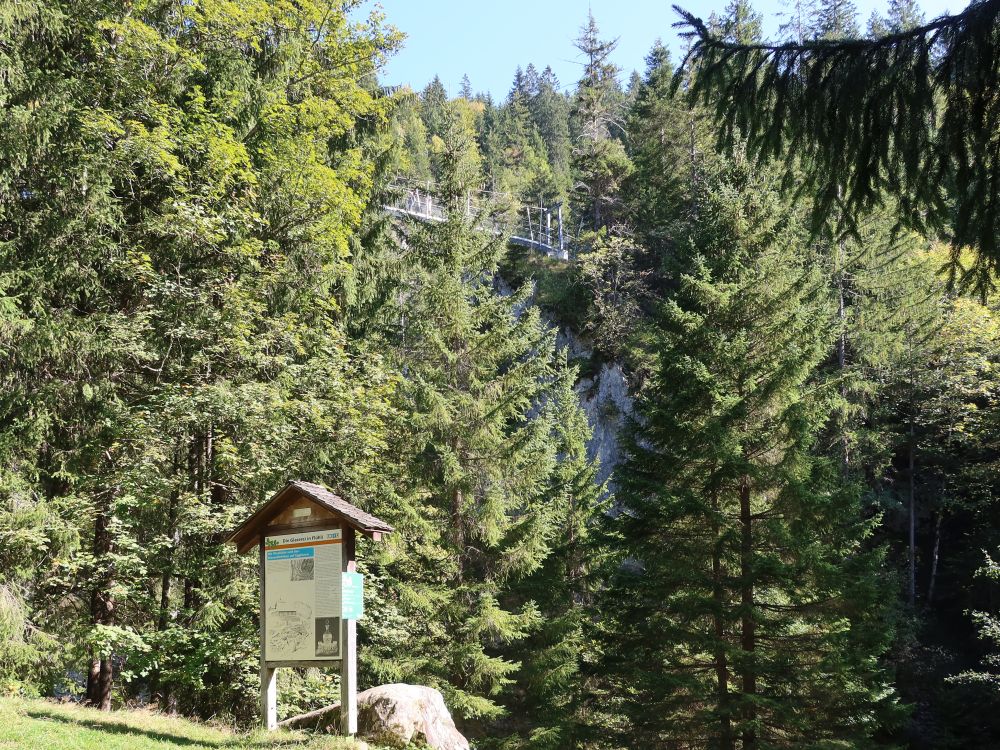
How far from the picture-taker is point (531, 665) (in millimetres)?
16016

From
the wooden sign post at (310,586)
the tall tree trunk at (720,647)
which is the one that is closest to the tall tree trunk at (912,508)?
the tall tree trunk at (720,647)

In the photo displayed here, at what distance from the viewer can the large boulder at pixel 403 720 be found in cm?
757

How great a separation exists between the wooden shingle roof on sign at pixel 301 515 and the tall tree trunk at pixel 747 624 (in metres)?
6.35

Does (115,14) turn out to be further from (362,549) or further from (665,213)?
(665,213)

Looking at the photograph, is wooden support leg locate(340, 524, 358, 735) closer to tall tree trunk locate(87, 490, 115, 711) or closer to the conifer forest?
the conifer forest

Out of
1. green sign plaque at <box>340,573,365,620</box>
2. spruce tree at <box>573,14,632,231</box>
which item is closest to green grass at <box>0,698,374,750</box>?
green sign plaque at <box>340,573,365,620</box>

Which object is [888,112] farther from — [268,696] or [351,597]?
[268,696]

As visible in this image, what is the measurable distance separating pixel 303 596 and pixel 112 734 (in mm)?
2123

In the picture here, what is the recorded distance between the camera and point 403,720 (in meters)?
7.62

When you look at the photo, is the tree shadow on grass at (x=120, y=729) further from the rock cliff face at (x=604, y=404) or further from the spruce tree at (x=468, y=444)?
the rock cliff face at (x=604, y=404)

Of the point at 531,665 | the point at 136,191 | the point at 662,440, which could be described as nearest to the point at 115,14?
the point at 136,191

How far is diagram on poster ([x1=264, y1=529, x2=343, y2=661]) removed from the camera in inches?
294

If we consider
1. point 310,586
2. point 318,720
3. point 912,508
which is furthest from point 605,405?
point 310,586

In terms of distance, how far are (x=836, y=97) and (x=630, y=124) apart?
30992 millimetres
